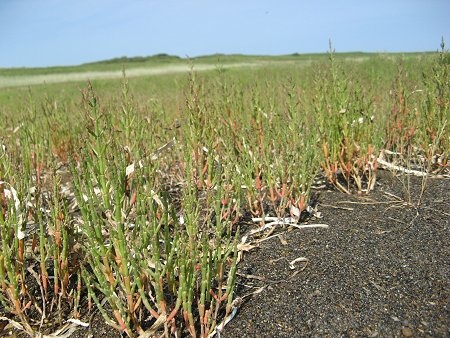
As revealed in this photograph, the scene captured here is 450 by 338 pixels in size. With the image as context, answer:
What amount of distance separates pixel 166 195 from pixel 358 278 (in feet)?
3.14

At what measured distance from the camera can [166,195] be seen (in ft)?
5.45

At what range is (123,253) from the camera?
5.13 ft

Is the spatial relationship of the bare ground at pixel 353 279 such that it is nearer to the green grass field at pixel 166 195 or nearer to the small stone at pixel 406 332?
the small stone at pixel 406 332

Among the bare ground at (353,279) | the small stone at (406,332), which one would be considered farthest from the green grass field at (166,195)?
the small stone at (406,332)

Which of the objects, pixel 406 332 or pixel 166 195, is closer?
pixel 406 332

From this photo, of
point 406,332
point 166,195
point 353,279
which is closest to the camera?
point 406,332

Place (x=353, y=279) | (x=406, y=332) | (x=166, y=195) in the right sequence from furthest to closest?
(x=353, y=279) → (x=166, y=195) → (x=406, y=332)

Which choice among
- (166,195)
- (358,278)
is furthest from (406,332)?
(166,195)

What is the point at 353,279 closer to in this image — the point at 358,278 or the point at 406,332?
the point at 358,278

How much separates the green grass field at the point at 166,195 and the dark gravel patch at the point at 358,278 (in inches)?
7.1

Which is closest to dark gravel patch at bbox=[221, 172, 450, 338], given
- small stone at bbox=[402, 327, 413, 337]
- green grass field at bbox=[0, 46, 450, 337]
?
small stone at bbox=[402, 327, 413, 337]

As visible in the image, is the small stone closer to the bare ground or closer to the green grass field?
the bare ground

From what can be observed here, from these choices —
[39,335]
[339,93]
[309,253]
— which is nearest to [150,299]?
[39,335]

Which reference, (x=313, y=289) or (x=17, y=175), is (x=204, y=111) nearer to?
(x=17, y=175)
